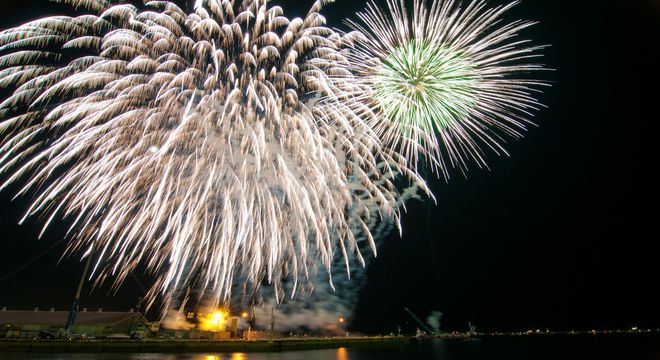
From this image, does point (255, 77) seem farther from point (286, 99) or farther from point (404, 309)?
point (404, 309)

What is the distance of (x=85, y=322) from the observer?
4562 centimetres

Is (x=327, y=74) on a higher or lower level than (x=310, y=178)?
higher

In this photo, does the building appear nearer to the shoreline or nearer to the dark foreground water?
the shoreline

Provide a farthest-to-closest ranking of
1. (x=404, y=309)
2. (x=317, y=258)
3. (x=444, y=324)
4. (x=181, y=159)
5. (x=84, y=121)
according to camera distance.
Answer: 1. (x=444, y=324)
2. (x=404, y=309)
3. (x=317, y=258)
4. (x=181, y=159)
5. (x=84, y=121)

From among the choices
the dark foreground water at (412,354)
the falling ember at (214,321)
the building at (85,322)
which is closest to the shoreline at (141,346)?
the dark foreground water at (412,354)

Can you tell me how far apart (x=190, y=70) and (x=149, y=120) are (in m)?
3.15

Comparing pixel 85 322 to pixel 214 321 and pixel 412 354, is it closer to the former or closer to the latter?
pixel 214 321

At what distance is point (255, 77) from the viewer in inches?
789

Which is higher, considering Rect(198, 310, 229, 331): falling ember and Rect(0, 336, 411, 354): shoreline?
Rect(198, 310, 229, 331): falling ember

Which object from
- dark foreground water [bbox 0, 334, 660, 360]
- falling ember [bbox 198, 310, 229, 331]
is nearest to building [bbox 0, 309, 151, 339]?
falling ember [bbox 198, 310, 229, 331]

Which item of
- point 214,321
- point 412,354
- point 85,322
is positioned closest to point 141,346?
point 85,322

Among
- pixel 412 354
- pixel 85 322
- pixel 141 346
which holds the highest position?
pixel 85 322

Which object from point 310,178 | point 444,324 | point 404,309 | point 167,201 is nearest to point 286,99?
point 310,178

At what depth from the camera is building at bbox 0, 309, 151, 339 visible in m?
44.0
